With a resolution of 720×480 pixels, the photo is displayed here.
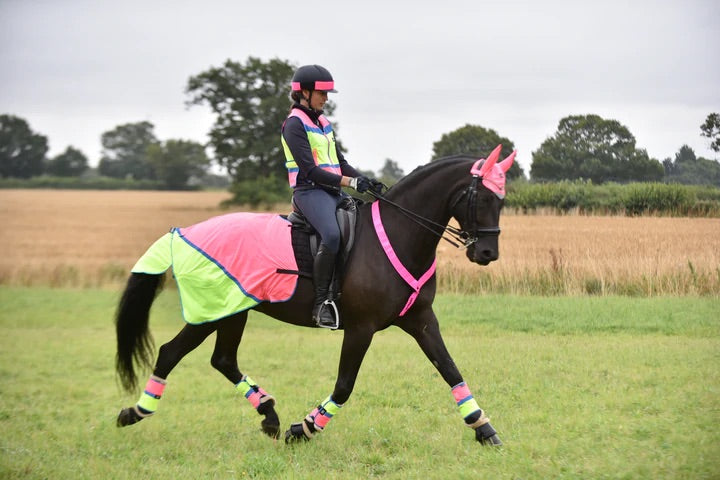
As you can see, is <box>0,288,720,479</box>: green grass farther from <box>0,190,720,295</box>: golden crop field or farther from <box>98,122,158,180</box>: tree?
<box>98,122,158,180</box>: tree

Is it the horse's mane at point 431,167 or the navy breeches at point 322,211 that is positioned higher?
the horse's mane at point 431,167

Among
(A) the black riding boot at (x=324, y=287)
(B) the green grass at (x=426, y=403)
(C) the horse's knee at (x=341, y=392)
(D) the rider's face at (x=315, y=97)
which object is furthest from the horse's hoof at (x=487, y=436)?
(D) the rider's face at (x=315, y=97)

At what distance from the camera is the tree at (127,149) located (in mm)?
49969

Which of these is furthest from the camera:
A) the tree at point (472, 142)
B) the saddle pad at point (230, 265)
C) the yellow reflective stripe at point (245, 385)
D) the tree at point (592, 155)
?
the tree at point (472, 142)

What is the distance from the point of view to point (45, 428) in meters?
7.75

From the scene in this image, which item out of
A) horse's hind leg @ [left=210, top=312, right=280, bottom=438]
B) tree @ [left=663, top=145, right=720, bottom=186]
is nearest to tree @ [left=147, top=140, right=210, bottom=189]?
tree @ [left=663, top=145, right=720, bottom=186]

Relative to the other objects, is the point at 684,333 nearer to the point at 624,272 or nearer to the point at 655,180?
the point at 624,272

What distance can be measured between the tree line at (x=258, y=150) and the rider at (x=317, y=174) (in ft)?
16.4

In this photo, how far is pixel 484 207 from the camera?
595 centimetres

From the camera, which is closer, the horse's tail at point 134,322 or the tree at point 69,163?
the horse's tail at point 134,322

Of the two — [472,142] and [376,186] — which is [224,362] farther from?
[472,142]

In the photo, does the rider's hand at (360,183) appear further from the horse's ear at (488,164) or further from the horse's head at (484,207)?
the horse's ear at (488,164)

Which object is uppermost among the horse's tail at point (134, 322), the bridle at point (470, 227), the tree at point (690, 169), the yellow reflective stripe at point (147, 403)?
the tree at point (690, 169)

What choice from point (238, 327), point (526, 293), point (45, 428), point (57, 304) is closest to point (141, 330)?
point (238, 327)
